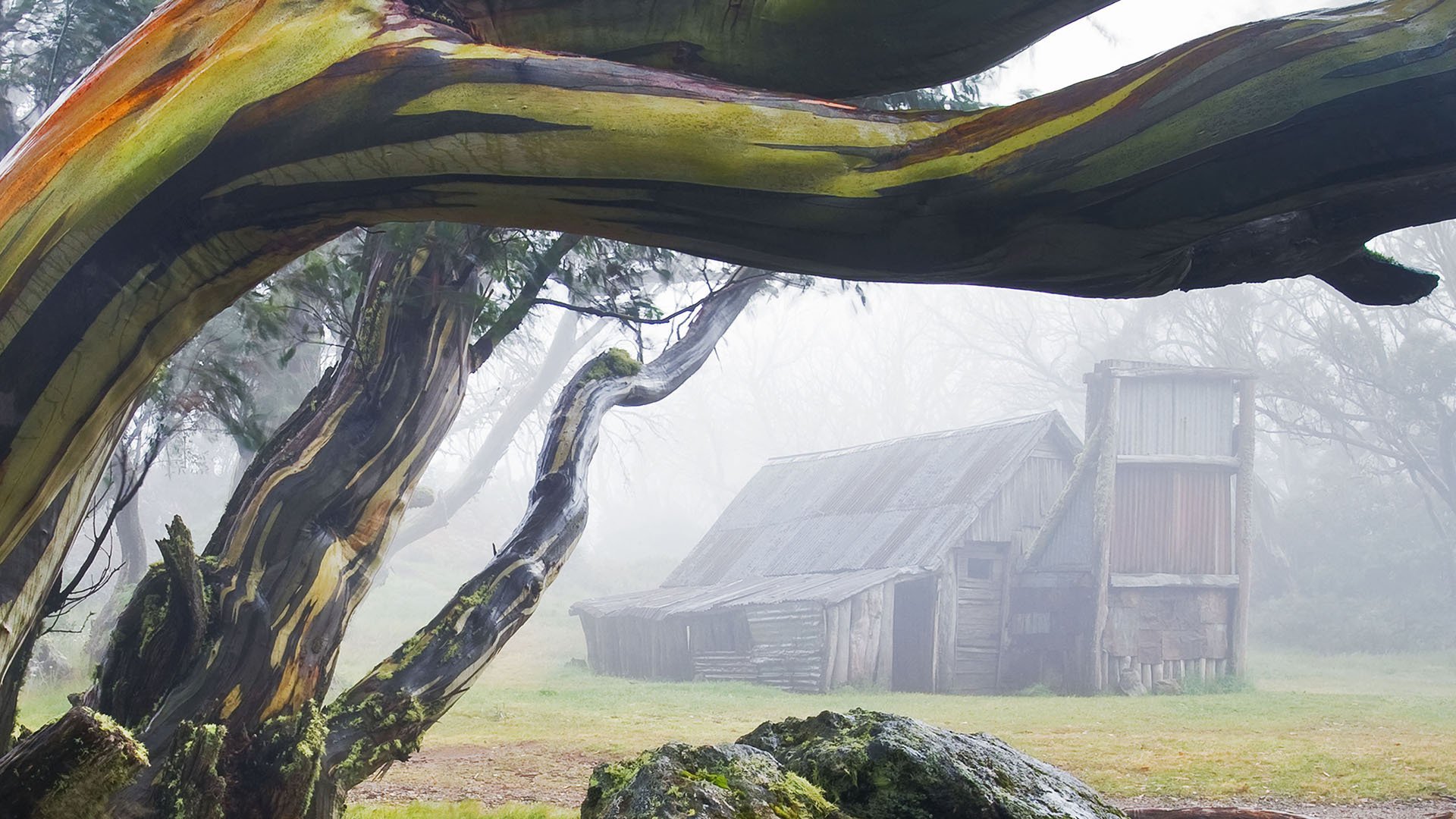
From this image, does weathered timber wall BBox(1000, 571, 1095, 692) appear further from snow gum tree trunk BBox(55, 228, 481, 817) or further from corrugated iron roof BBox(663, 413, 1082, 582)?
snow gum tree trunk BBox(55, 228, 481, 817)

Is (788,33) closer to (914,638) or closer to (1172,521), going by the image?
(914,638)

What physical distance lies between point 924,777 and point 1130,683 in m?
20.6

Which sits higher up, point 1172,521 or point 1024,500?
point 1024,500

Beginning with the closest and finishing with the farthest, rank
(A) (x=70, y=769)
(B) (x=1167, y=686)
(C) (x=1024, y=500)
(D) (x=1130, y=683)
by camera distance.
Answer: (A) (x=70, y=769), (D) (x=1130, y=683), (B) (x=1167, y=686), (C) (x=1024, y=500)

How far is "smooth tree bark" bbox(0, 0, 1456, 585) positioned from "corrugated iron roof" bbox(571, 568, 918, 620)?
19477 mm

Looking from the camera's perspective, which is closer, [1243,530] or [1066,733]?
[1066,733]

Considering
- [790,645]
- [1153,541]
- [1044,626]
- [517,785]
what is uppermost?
[1153,541]

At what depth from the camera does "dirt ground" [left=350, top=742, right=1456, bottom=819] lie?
Result: 8461 millimetres

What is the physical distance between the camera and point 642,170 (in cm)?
205

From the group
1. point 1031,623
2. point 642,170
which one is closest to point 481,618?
point 642,170

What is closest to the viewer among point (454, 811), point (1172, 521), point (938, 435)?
point (454, 811)

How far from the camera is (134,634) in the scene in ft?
15.4

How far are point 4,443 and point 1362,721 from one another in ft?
A: 55.5

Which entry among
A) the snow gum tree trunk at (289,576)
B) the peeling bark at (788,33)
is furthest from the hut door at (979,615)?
the peeling bark at (788,33)
